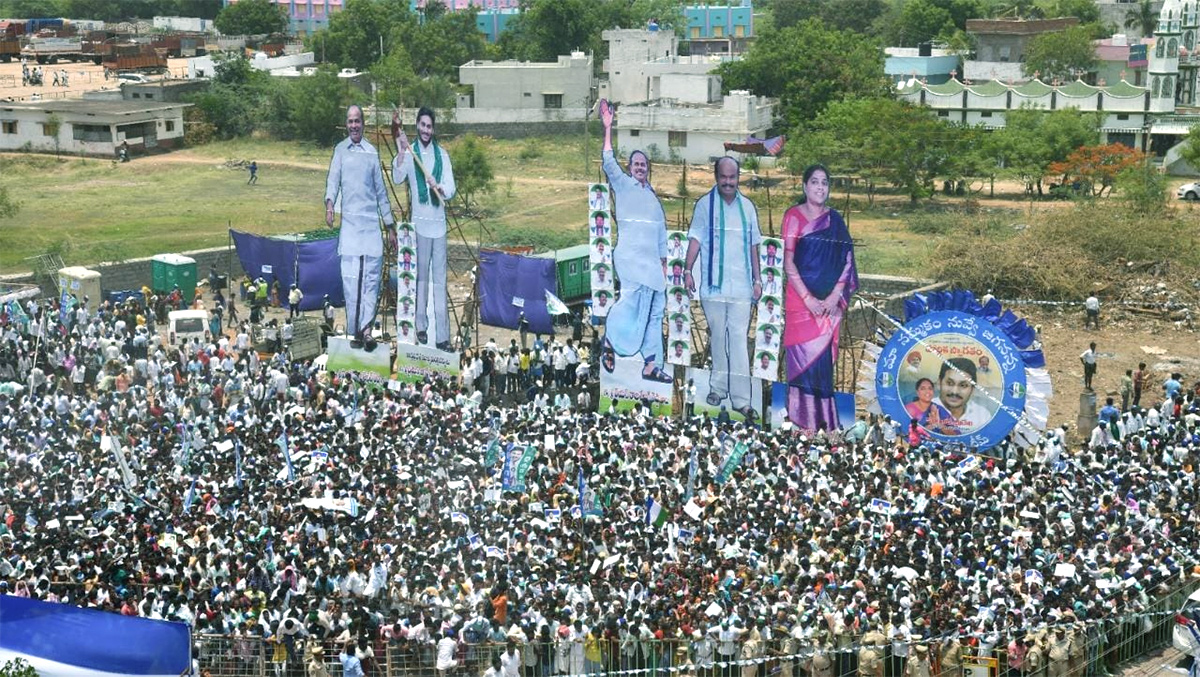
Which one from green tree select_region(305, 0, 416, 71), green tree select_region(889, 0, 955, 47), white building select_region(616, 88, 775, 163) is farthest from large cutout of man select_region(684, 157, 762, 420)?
green tree select_region(889, 0, 955, 47)

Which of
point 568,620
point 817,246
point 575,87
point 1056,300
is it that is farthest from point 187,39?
point 568,620

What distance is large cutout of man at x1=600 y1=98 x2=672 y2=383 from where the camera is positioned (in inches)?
1141

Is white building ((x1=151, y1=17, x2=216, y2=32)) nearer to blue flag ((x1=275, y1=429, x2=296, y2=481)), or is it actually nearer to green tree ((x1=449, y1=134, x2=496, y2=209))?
green tree ((x1=449, y1=134, x2=496, y2=209))

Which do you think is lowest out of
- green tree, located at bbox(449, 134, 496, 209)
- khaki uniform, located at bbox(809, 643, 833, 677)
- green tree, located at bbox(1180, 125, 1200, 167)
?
khaki uniform, located at bbox(809, 643, 833, 677)

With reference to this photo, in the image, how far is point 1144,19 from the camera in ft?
292

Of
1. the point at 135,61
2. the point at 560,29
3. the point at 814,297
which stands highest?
the point at 560,29

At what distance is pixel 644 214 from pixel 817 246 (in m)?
3.42

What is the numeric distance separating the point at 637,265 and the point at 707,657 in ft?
38.5

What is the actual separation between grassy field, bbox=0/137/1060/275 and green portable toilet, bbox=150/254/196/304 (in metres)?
2.30

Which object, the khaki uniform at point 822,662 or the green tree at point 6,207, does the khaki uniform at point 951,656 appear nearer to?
the khaki uniform at point 822,662

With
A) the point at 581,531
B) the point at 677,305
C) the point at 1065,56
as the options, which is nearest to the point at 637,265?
the point at 677,305

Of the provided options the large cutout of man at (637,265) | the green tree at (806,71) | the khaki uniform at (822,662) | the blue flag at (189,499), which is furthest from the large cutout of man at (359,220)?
the green tree at (806,71)

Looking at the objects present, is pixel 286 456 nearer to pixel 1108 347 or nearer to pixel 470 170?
pixel 1108 347

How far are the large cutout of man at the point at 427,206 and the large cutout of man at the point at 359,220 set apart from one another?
0.67 meters
